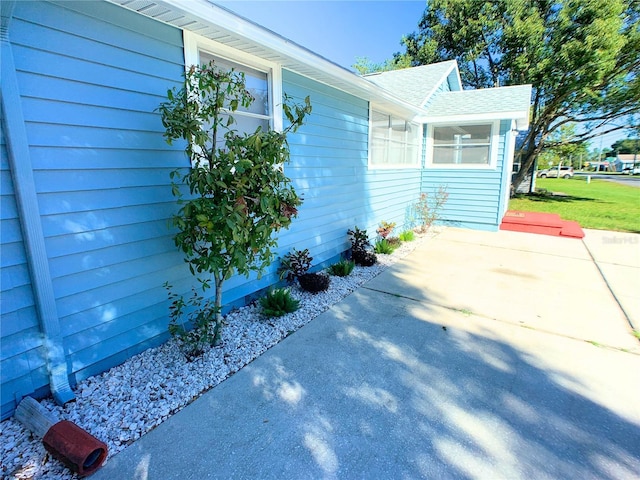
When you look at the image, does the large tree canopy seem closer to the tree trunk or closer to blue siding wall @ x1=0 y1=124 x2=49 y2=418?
the tree trunk

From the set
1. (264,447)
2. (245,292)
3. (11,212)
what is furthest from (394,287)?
(11,212)

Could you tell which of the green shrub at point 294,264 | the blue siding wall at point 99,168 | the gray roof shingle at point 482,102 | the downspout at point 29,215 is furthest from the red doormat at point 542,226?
the downspout at point 29,215

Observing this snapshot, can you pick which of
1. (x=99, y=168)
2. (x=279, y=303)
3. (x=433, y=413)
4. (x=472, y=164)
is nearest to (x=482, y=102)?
(x=472, y=164)

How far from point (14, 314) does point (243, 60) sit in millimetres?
3070

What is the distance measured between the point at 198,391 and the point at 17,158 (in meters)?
1.97

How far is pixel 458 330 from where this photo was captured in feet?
11.4

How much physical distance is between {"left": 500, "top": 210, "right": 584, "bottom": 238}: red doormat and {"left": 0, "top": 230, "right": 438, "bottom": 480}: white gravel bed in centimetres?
705

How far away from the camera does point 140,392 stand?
8.07 feet

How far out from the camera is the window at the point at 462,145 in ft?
26.5

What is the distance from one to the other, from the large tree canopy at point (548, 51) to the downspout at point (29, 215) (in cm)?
1434

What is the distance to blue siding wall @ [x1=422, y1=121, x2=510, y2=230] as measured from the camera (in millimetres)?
7961

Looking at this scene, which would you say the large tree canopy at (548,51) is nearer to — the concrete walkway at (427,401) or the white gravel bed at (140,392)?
the concrete walkway at (427,401)

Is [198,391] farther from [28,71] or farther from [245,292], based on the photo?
[28,71]

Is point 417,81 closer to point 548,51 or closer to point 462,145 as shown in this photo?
point 462,145
